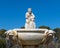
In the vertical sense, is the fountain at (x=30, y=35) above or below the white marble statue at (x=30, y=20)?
below

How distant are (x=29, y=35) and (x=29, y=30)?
241 millimetres

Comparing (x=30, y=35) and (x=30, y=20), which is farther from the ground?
(x=30, y=20)

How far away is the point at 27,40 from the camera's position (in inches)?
641

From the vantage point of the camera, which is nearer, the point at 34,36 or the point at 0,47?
the point at 34,36

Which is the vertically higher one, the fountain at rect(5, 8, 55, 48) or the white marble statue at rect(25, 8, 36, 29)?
the white marble statue at rect(25, 8, 36, 29)

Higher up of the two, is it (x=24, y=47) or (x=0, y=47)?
(x=0, y=47)

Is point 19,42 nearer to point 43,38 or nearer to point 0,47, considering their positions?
point 43,38

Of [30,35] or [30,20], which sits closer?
[30,35]

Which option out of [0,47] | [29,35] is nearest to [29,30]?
[29,35]

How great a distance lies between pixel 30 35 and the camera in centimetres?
1614

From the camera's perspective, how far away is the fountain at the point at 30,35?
53.1 ft

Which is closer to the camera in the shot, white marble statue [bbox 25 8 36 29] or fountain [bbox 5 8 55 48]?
fountain [bbox 5 8 55 48]

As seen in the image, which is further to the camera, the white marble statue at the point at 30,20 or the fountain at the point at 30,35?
the white marble statue at the point at 30,20

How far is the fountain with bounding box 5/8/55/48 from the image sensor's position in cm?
1619
